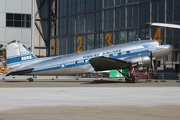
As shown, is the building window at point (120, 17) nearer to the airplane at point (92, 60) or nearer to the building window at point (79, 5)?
the building window at point (79, 5)

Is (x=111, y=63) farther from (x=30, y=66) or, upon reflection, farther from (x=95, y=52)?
(x=30, y=66)

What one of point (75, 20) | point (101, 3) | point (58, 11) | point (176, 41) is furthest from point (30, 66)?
point (58, 11)

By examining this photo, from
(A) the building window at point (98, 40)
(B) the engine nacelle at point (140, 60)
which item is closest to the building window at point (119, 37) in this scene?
(A) the building window at point (98, 40)

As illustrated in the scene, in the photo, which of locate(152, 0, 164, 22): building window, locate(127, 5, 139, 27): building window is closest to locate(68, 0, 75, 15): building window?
locate(127, 5, 139, 27): building window

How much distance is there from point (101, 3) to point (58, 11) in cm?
1689

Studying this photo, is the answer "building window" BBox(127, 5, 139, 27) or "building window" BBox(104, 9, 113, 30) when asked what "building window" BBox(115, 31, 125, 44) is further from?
"building window" BBox(127, 5, 139, 27)

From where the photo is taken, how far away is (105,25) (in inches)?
3270

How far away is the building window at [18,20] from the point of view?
102 meters

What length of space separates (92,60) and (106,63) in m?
2.34

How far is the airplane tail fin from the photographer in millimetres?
50000

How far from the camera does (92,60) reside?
45969 millimetres

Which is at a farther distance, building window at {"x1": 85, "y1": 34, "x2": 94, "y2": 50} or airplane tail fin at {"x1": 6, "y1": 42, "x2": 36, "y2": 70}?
building window at {"x1": 85, "y1": 34, "x2": 94, "y2": 50}

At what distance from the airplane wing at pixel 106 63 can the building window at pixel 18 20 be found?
5775cm

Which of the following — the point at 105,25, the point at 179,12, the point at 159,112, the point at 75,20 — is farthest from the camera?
the point at 75,20
